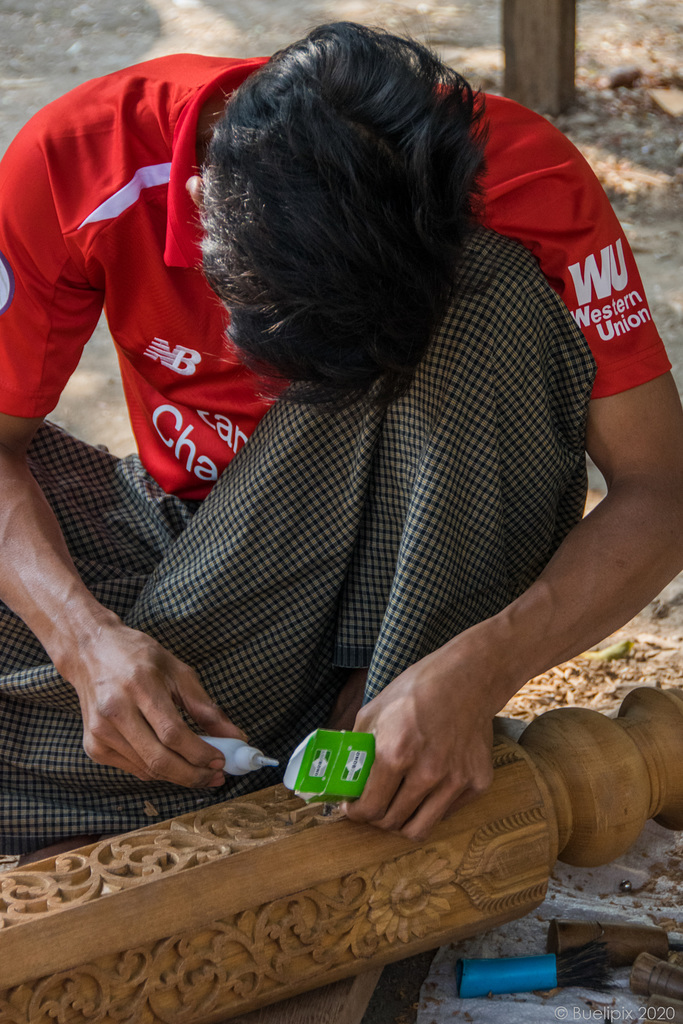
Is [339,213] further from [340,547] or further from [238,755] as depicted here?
[238,755]

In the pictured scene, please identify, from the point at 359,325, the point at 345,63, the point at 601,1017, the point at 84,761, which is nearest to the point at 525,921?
the point at 601,1017

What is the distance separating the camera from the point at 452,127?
106 cm

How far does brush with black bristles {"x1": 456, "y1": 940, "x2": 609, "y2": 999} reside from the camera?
1289 mm

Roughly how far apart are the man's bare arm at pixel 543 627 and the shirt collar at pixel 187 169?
1.82 feet

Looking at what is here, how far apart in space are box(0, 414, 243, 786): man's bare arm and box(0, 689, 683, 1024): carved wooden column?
10cm

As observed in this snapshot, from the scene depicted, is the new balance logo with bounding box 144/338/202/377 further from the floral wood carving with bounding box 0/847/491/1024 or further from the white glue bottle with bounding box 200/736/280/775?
the floral wood carving with bounding box 0/847/491/1024

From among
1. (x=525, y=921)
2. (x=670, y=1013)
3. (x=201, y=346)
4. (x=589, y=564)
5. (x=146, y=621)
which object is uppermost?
(x=201, y=346)

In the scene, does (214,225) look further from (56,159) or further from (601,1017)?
(601,1017)

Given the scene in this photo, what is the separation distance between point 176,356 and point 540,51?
3.14 m

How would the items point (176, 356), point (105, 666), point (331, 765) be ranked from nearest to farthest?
1. point (331, 765)
2. point (105, 666)
3. point (176, 356)

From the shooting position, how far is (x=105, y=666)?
122cm

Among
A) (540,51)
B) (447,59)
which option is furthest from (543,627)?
(447,59)

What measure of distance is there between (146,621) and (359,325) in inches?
23.0

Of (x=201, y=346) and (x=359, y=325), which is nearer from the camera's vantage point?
(x=359, y=325)
